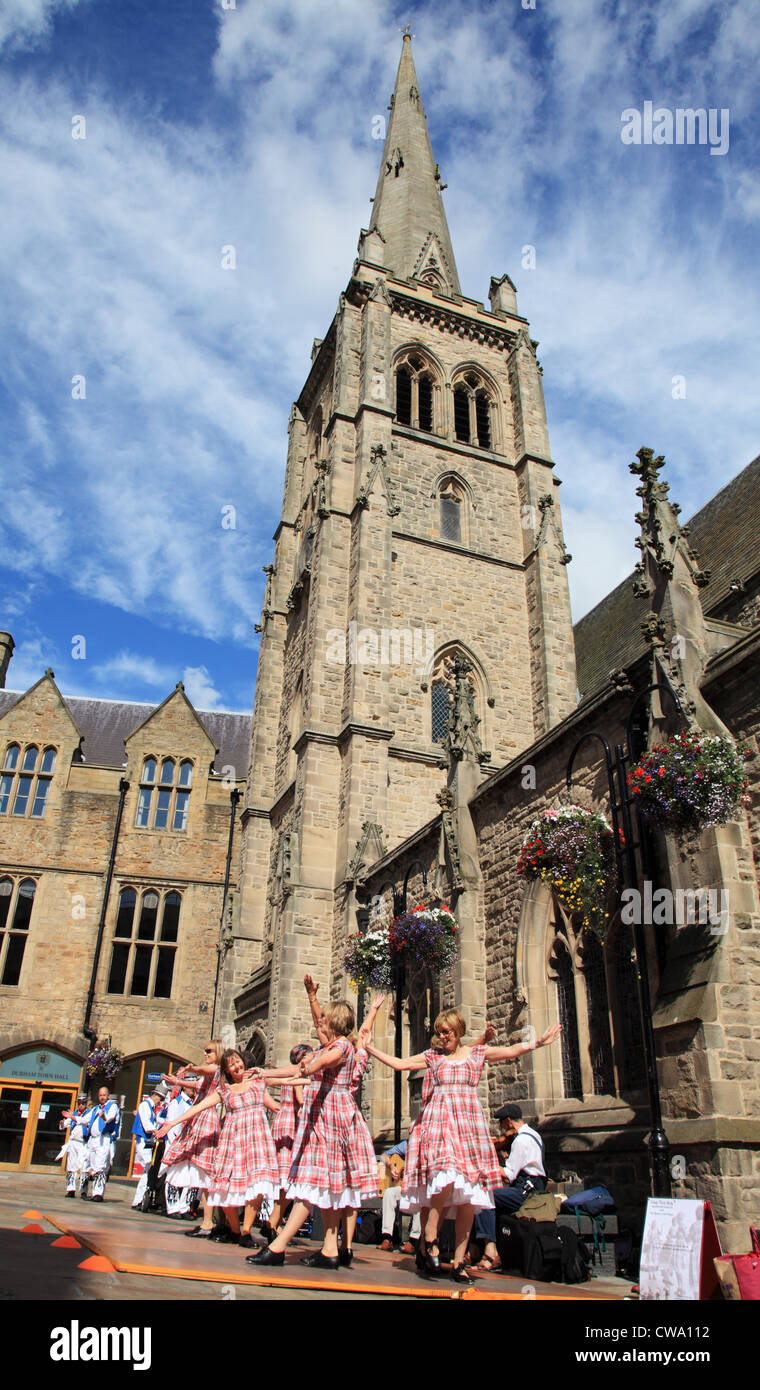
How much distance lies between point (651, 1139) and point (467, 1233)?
195cm

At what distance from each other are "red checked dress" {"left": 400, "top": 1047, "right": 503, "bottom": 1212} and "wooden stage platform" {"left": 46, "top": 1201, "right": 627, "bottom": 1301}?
1.57 ft

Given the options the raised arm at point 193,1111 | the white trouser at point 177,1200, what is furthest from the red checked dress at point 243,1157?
the white trouser at point 177,1200

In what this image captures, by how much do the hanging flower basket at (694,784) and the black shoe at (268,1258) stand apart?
4358mm

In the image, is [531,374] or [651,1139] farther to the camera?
[531,374]

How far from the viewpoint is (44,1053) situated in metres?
23.5

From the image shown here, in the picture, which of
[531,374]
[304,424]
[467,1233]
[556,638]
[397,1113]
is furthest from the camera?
[304,424]

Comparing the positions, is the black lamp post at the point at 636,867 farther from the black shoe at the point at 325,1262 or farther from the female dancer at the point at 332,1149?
the black shoe at the point at 325,1262

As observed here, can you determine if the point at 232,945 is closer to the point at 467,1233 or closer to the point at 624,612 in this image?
the point at 624,612

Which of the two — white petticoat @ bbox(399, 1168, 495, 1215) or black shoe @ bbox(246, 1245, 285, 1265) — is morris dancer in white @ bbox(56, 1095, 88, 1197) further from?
white petticoat @ bbox(399, 1168, 495, 1215)

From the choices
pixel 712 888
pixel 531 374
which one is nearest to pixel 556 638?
pixel 531 374

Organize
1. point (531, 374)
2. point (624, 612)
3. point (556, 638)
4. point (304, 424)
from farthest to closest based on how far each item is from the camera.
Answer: point (304, 424), point (531, 374), point (624, 612), point (556, 638)

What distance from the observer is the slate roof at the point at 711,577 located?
16.7 meters

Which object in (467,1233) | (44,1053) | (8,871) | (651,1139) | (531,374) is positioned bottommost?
(467,1233)

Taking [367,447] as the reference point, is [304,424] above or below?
above
